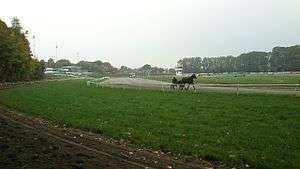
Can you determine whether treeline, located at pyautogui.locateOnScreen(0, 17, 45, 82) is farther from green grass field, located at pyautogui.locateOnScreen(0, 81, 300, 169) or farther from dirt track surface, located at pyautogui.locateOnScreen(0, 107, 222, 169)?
dirt track surface, located at pyautogui.locateOnScreen(0, 107, 222, 169)

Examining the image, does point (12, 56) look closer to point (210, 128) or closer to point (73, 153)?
point (210, 128)

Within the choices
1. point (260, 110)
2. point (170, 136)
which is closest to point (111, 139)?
point (170, 136)

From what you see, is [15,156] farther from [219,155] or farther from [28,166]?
[219,155]

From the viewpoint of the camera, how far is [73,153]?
52.4 feet

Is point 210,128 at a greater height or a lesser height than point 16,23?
lesser

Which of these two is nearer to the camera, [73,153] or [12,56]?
[73,153]

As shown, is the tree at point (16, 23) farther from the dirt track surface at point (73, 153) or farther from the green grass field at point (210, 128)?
the dirt track surface at point (73, 153)

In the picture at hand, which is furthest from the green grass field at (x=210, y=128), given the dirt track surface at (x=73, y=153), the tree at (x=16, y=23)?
the tree at (x=16, y=23)

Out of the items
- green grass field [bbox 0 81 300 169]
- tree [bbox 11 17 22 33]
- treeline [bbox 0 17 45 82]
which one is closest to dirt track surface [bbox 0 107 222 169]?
green grass field [bbox 0 81 300 169]

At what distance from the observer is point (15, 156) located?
15219mm

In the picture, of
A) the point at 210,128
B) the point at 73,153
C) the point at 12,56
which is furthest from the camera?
the point at 12,56

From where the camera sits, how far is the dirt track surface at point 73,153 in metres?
14.4

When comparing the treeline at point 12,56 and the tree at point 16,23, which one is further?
the tree at point 16,23

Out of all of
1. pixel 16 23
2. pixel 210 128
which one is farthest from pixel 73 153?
pixel 16 23
